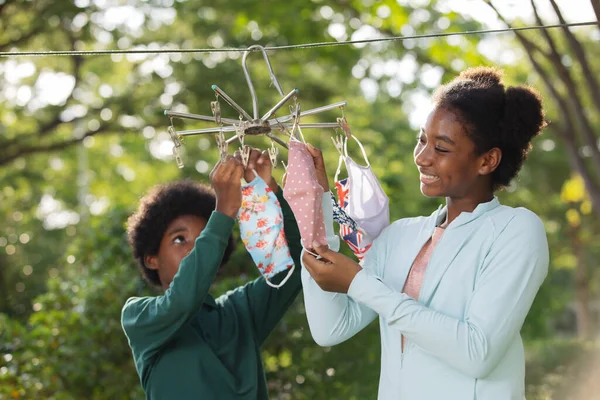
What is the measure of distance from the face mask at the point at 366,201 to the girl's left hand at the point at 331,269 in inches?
13.9

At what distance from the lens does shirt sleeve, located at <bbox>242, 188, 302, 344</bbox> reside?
293 centimetres

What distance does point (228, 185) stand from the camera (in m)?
2.54

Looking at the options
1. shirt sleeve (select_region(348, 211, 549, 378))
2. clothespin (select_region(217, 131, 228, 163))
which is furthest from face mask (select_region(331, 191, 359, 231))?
shirt sleeve (select_region(348, 211, 549, 378))

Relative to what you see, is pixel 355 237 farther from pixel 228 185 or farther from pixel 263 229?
pixel 228 185

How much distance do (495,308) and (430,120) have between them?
22.7 inches

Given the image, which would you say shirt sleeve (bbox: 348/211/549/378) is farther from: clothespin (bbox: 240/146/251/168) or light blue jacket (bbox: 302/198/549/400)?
clothespin (bbox: 240/146/251/168)

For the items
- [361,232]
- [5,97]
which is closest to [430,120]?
[361,232]

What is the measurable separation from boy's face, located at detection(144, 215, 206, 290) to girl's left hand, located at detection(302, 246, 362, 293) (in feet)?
2.23

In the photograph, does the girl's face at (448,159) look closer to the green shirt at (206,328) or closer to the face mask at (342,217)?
the face mask at (342,217)

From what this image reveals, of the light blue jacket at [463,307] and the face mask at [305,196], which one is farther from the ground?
the face mask at [305,196]

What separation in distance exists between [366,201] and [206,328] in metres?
0.72

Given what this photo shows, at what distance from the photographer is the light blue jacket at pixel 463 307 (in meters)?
2.06

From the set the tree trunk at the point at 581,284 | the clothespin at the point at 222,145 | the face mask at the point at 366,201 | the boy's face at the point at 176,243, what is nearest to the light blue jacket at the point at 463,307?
the face mask at the point at 366,201

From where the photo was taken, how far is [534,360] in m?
9.04
